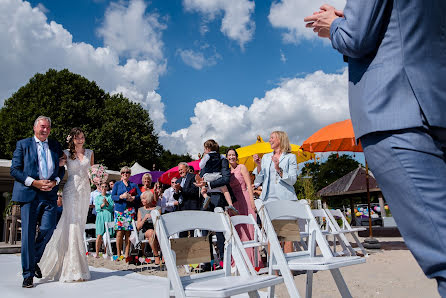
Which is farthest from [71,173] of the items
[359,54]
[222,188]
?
[359,54]

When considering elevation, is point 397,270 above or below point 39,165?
below

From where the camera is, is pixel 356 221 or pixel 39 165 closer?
pixel 39 165

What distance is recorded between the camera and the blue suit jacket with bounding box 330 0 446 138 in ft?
4.91

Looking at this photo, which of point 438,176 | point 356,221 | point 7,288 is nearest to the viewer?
point 438,176

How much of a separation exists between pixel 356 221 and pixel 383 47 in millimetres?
20324

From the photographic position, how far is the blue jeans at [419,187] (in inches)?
53.9

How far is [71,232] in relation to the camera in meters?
5.55

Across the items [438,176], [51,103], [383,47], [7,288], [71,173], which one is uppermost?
[51,103]

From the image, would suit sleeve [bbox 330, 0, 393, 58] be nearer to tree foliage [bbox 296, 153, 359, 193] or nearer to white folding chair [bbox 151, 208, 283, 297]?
white folding chair [bbox 151, 208, 283, 297]

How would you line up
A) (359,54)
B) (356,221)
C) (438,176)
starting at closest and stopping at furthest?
(438,176)
(359,54)
(356,221)

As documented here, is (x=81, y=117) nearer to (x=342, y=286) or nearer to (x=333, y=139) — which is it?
(x=333, y=139)

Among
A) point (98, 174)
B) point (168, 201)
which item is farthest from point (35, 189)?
point (98, 174)

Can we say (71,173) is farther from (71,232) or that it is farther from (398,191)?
(398,191)

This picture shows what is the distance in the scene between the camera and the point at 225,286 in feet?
6.86
